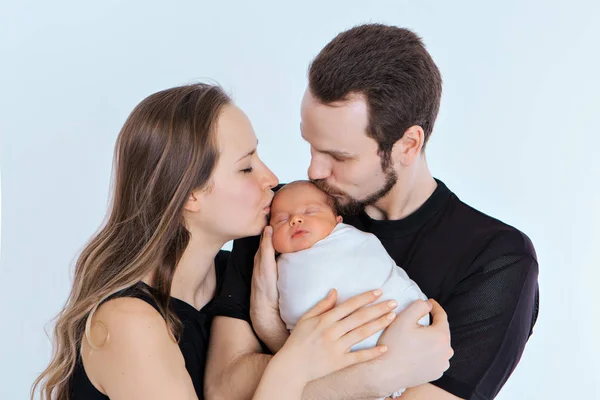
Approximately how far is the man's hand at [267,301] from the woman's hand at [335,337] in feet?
0.54

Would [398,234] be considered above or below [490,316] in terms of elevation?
above

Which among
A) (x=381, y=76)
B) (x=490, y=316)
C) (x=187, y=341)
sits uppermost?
(x=381, y=76)

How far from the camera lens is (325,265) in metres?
2.33

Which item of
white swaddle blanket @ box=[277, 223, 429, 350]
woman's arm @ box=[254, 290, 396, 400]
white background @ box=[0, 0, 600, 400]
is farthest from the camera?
white background @ box=[0, 0, 600, 400]

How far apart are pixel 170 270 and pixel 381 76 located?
2.71 ft

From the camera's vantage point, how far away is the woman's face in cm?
246

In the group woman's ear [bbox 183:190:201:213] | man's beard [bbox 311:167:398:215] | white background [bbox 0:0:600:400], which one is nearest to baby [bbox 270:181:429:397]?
man's beard [bbox 311:167:398:215]

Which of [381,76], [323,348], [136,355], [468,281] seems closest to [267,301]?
[323,348]

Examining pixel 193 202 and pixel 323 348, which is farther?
pixel 193 202

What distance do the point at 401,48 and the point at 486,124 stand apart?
2033mm

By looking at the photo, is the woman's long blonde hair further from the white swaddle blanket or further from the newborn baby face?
the white swaddle blanket

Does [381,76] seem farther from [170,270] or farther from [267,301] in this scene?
[170,270]

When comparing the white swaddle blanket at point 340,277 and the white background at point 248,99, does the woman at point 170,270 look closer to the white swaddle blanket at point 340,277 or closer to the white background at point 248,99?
the white swaddle blanket at point 340,277

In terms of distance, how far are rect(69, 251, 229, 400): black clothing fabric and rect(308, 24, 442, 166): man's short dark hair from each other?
2.26 feet
